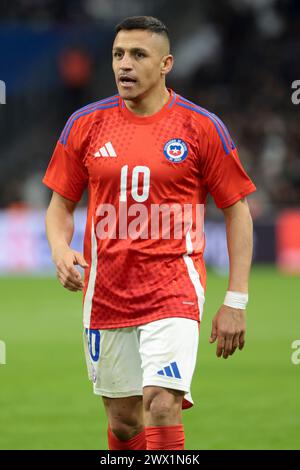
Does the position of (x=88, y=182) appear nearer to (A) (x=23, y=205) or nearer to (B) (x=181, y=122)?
(B) (x=181, y=122)

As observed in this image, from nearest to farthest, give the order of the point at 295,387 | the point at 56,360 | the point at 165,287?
the point at 165,287 → the point at 295,387 → the point at 56,360

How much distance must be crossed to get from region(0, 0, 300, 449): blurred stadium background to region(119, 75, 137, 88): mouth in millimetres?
2701

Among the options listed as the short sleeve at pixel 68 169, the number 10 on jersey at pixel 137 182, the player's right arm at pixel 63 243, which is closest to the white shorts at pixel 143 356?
the player's right arm at pixel 63 243

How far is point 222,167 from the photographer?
5656 mm

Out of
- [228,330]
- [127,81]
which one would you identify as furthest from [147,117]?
[228,330]

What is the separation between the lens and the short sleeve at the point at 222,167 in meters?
5.65

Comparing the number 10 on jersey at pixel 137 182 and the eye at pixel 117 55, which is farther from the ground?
the eye at pixel 117 55

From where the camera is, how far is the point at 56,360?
37.7ft

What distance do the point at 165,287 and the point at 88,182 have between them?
0.74 meters

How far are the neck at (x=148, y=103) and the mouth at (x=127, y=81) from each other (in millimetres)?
115

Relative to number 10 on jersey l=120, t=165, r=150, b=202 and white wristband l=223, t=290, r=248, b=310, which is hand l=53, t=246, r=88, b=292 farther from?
white wristband l=223, t=290, r=248, b=310

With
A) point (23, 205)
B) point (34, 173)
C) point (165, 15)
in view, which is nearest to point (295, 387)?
point (23, 205)

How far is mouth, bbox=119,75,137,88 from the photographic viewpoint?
18.5 feet

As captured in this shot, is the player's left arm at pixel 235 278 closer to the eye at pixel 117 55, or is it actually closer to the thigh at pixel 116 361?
the thigh at pixel 116 361
